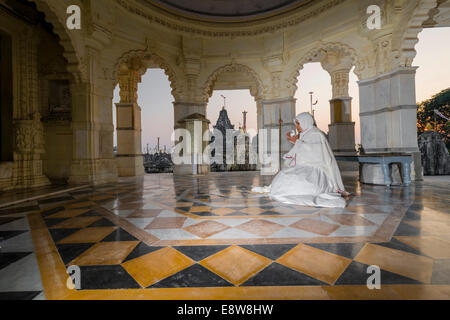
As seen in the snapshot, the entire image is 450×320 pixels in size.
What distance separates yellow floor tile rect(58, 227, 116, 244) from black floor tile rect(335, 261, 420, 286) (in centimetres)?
217

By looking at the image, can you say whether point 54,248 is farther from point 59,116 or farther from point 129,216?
point 59,116

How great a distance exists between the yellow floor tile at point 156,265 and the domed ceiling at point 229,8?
9614mm

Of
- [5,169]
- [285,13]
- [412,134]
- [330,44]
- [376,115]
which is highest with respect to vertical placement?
[285,13]

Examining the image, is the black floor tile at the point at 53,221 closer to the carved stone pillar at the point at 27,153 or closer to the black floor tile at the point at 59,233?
the black floor tile at the point at 59,233

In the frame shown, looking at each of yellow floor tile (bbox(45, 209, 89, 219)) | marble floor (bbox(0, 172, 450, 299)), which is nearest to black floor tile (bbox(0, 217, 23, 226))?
marble floor (bbox(0, 172, 450, 299))

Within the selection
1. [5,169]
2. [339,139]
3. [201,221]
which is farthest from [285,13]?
[5,169]

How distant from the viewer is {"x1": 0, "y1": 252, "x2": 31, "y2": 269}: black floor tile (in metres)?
Answer: 1.53

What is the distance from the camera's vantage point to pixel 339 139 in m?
10.0

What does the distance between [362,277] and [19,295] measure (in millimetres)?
2113

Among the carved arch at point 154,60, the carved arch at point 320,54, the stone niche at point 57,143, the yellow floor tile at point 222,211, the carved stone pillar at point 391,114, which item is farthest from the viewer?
the carved arch at point 154,60

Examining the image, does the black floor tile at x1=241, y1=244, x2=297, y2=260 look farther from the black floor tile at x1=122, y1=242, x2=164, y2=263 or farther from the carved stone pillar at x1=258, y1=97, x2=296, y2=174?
the carved stone pillar at x1=258, y1=97, x2=296, y2=174

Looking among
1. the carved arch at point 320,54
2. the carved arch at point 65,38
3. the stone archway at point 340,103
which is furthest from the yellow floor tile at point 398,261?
the stone archway at point 340,103

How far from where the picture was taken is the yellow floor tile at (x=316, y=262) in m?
1.33
